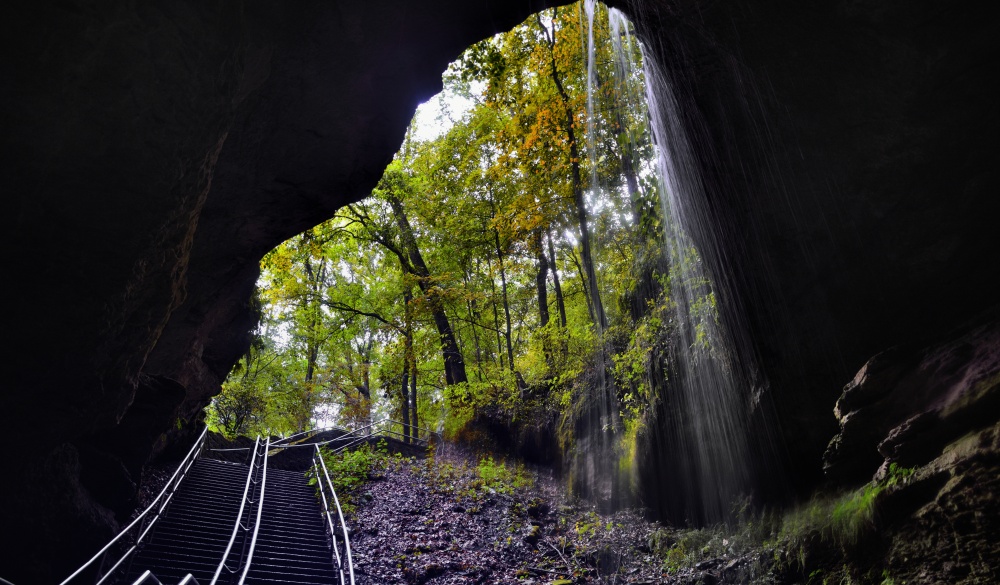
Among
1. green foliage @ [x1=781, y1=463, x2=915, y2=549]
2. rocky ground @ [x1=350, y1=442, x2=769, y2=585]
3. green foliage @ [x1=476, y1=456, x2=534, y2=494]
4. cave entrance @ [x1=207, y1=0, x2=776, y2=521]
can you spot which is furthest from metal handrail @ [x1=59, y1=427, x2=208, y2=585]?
green foliage @ [x1=476, y1=456, x2=534, y2=494]

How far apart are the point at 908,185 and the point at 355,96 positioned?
801 centimetres

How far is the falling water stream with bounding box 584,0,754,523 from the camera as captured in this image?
786cm

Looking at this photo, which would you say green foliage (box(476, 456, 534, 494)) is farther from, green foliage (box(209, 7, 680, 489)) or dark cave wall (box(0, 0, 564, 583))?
dark cave wall (box(0, 0, 564, 583))

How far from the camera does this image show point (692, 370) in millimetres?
8891

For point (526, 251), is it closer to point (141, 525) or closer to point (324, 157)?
point (324, 157)

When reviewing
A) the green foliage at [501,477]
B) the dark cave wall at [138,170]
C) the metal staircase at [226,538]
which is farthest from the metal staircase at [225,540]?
the green foliage at [501,477]

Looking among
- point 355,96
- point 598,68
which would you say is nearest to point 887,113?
point 355,96

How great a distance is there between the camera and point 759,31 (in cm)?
715

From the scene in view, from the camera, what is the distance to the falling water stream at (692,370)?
786cm

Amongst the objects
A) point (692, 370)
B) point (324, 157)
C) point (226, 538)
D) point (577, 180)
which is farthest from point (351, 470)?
point (577, 180)

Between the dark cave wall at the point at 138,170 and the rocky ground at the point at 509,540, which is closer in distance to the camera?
the dark cave wall at the point at 138,170

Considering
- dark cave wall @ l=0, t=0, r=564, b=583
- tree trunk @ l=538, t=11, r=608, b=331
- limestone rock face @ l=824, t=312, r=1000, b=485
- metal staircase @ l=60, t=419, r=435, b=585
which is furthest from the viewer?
tree trunk @ l=538, t=11, r=608, b=331

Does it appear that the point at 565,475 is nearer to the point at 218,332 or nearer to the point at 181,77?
the point at 218,332

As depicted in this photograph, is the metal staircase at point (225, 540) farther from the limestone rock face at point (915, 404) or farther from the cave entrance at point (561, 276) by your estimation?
the limestone rock face at point (915, 404)
